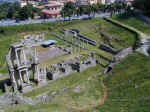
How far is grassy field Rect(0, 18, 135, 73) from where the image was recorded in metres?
63.1

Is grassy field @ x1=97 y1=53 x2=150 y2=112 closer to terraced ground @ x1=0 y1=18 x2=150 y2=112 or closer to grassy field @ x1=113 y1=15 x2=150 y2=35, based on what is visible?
terraced ground @ x1=0 y1=18 x2=150 y2=112

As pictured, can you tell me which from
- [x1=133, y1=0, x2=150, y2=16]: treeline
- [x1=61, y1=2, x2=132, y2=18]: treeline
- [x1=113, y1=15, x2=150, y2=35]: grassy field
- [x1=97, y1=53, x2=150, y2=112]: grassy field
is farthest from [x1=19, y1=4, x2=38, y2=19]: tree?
[x1=97, y1=53, x2=150, y2=112]: grassy field

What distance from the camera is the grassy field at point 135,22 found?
66.9m

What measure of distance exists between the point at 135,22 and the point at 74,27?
86.1 feet

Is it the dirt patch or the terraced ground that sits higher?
the dirt patch

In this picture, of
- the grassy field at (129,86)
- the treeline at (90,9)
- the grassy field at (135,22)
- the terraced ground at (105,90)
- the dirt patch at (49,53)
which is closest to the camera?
the grassy field at (129,86)

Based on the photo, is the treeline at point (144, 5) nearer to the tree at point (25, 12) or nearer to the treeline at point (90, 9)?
the treeline at point (90, 9)

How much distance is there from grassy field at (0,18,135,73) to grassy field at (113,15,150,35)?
238 inches

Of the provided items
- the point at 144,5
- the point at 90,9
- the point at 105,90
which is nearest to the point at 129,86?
the point at 105,90

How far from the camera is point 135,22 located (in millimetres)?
74750

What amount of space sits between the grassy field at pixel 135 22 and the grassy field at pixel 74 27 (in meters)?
6.03

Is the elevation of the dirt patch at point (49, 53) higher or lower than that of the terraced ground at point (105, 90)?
higher

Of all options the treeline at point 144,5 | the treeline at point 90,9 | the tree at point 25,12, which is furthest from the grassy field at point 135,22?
the tree at point 25,12

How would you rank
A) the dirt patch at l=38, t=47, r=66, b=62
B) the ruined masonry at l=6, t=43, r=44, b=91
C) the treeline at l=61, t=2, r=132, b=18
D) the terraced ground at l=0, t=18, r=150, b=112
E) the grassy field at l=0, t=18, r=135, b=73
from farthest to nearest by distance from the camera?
the treeline at l=61, t=2, r=132, b=18
the grassy field at l=0, t=18, r=135, b=73
the dirt patch at l=38, t=47, r=66, b=62
the ruined masonry at l=6, t=43, r=44, b=91
the terraced ground at l=0, t=18, r=150, b=112
